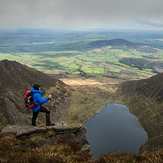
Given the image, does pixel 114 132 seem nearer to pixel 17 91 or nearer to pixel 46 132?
pixel 17 91

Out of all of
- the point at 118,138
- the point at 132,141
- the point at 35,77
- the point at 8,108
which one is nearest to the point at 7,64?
the point at 35,77

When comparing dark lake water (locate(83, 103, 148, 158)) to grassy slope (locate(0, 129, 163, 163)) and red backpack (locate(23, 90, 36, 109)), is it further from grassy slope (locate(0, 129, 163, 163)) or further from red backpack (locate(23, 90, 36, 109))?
red backpack (locate(23, 90, 36, 109))

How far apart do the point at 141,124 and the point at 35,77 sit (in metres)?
79.5

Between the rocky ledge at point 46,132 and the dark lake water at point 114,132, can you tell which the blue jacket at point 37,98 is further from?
the dark lake water at point 114,132

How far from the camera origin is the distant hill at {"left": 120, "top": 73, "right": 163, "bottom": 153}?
64.6 metres

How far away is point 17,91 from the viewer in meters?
75.8

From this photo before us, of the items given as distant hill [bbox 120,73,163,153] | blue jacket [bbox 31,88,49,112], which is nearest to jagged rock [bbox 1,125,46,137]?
blue jacket [bbox 31,88,49,112]

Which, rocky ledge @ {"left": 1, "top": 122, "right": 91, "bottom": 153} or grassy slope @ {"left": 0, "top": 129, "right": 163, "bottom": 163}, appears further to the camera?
rocky ledge @ {"left": 1, "top": 122, "right": 91, "bottom": 153}

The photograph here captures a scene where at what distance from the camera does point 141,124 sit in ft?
266

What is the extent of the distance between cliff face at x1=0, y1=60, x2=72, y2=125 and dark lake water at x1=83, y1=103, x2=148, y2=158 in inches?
1114

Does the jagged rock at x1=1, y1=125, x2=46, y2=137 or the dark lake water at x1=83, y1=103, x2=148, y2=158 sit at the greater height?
the jagged rock at x1=1, y1=125, x2=46, y2=137

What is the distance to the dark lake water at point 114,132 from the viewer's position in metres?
65.0

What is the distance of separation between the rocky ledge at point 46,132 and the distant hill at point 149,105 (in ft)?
163

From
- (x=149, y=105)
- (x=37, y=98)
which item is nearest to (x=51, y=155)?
(x=37, y=98)
